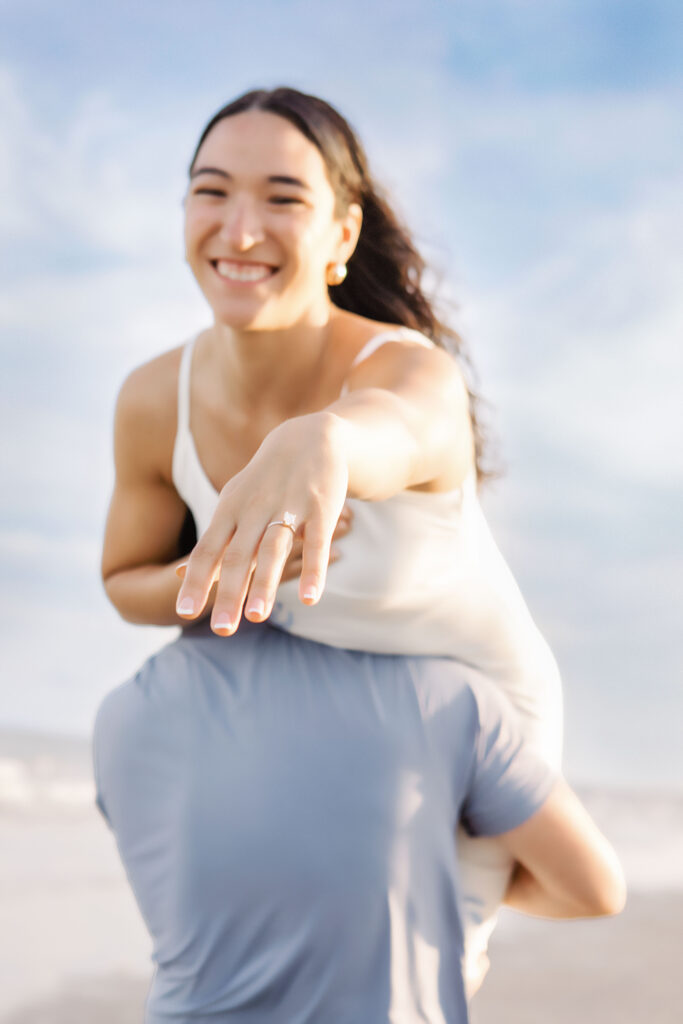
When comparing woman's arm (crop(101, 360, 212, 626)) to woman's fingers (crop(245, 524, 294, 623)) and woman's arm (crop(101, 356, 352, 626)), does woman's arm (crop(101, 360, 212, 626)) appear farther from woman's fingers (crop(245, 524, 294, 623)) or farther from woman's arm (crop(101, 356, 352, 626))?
woman's fingers (crop(245, 524, 294, 623))

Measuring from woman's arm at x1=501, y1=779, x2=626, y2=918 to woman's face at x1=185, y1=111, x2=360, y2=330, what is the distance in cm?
88

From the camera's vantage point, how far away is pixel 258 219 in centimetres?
165

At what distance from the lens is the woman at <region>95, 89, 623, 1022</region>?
5.26ft

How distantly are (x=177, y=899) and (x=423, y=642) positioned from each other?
1.77 feet

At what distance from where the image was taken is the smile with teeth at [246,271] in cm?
167

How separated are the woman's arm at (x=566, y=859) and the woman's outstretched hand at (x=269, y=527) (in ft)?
2.82

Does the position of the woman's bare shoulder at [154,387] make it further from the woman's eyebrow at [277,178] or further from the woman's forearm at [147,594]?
the woman's eyebrow at [277,178]

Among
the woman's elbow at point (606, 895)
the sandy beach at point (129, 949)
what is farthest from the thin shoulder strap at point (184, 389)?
the sandy beach at point (129, 949)

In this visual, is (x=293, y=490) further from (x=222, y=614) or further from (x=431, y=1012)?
(x=431, y=1012)

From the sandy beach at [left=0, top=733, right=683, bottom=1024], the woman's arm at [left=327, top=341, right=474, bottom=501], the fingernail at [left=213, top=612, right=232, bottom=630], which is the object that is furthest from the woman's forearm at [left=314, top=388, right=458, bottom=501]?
the sandy beach at [left=0, top=733, right=683, bottom=1024]

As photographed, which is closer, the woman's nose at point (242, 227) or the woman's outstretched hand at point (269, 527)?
the woman's outstretched hand at point (269, 527)

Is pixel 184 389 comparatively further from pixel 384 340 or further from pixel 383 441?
pixel 383 441

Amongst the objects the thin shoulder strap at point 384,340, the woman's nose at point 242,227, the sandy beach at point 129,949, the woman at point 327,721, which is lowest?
the sandy beach at point 129,949

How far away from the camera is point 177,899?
1660mm
